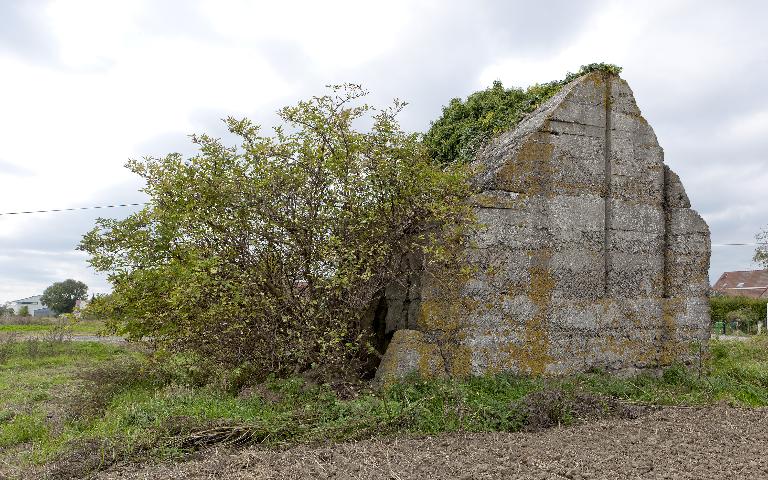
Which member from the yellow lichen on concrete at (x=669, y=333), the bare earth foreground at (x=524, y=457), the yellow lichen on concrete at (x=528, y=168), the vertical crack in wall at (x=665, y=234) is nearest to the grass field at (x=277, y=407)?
the yellow lichen on concrete at (x=669, y=333)

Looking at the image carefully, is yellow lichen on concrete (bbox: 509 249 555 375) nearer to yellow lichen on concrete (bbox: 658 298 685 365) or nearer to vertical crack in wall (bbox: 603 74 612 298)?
vertical crack in wall (bbox: 603 74 612 298)

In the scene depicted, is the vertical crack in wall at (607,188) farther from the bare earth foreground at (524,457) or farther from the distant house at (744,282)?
the distant house at (744,282)

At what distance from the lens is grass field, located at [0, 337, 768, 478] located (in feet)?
18.2

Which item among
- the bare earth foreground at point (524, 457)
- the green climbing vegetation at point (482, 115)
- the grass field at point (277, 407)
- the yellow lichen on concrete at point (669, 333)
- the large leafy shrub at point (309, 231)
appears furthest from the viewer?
the green climbing vegetation at point (482, 115)

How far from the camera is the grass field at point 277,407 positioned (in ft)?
18.2

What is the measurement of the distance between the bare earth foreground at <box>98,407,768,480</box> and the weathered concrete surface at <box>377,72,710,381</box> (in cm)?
179

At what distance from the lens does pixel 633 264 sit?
8.29 m

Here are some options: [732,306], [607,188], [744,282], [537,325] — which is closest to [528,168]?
[607,188]

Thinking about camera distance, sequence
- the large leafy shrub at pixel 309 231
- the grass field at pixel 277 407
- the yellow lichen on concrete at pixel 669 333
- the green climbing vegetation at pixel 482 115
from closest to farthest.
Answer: the grass field at pixel 277 407 < the large leafy shrub at pixel 309 231 < the yellow lichen on concrete at pixel 669 333 < the green climbing vegetation at pixel 482 115

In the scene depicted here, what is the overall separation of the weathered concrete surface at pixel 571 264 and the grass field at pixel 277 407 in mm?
333

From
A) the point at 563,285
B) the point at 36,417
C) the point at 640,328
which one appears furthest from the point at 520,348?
the point at 36,417

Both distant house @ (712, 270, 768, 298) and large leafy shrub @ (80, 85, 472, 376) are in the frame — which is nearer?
large leafy shrub @ (80, 85, 472, 376)

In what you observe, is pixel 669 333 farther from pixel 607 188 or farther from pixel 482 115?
pixel 482 115

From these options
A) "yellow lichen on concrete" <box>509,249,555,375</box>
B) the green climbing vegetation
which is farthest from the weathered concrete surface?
the green climbing vegetation
